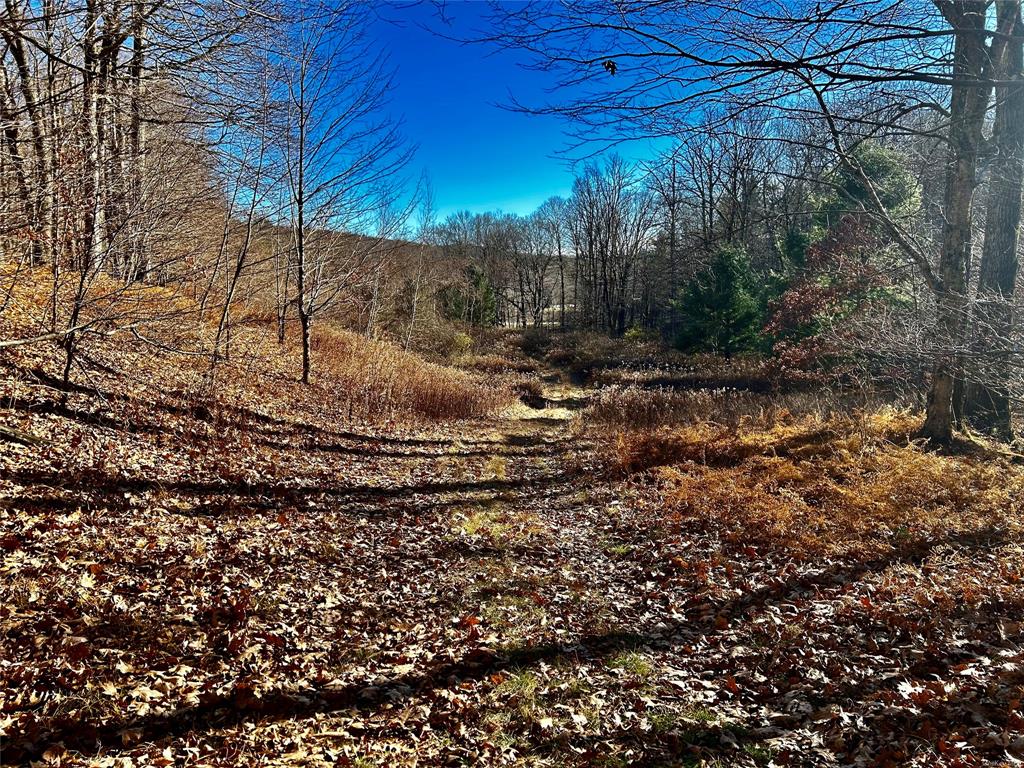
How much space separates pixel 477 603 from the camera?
4855 millimetres

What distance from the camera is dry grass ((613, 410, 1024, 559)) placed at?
5645mm

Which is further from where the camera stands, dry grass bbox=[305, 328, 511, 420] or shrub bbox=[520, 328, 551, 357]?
shrub bbox=[520, 328, 551, 357]

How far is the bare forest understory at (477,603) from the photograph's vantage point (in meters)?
3.06

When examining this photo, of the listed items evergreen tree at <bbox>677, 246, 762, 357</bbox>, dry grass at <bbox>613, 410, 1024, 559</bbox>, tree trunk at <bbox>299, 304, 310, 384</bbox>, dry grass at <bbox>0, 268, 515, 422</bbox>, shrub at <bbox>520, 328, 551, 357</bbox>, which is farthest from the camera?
shrub at <bbox>520, 328, 551, 357</bbox>

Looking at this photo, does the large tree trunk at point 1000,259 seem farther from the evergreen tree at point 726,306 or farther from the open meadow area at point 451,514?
the evergreen tree at point 726,306

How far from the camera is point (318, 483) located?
24.5ft

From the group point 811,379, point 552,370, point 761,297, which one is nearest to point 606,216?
point 552,370

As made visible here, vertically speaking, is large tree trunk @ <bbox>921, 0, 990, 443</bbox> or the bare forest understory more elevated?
large tree trunk @ <bbox>921, 0, 990, 443</bbox>

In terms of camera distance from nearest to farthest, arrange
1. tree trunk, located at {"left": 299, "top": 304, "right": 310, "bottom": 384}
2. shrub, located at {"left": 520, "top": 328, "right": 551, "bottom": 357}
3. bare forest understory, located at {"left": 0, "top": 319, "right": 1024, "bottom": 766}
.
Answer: bare forest understory, located at {"left": 0, "top": 319, "right": 1024, "bottom": 766}, tree trunk, located at {"left": 299, "top": 304, "right": 310, "bottom": 384}, shrub, located at {"left": 520, "top": 328, "right": 551, "bottom": 357}

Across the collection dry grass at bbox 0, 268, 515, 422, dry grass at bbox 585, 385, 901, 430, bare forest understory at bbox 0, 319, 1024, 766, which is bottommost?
bare forest understory at bbox 0, 319, 1024, 766

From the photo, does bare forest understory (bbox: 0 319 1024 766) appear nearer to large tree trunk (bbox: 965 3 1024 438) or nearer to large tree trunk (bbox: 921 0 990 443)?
large tree trunk (bbox: 921 0 990 443)

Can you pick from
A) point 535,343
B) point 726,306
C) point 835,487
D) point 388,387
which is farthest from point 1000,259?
point 535,343

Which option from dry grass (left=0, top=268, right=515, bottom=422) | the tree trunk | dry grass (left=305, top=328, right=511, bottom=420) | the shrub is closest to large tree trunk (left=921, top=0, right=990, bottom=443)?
dry grass (left=0, top=268, right=515, bottom=422)

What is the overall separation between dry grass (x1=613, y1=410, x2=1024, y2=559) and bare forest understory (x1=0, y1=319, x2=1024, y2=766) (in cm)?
4
